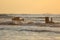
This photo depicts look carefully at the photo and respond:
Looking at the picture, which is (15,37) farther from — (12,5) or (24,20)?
(12,5)

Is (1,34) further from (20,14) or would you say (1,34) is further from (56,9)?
(56,9)

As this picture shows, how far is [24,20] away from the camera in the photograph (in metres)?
1.06

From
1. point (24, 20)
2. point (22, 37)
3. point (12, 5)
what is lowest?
point (22, 37)

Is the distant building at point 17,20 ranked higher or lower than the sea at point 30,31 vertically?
higher

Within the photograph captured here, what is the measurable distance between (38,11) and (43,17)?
0.06 metres

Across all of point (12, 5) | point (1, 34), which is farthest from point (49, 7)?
point (1, 34)

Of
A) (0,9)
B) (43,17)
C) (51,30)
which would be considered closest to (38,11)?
(43,17)

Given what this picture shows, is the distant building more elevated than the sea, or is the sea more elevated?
→ the distant building

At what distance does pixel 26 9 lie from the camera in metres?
1.06

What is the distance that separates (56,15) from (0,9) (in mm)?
454

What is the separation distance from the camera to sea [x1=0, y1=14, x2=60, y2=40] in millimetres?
1015

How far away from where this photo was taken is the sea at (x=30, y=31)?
39.9 inches

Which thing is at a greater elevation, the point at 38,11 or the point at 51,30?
the point at 38,11

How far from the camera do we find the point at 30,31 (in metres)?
Answer: 1.03
